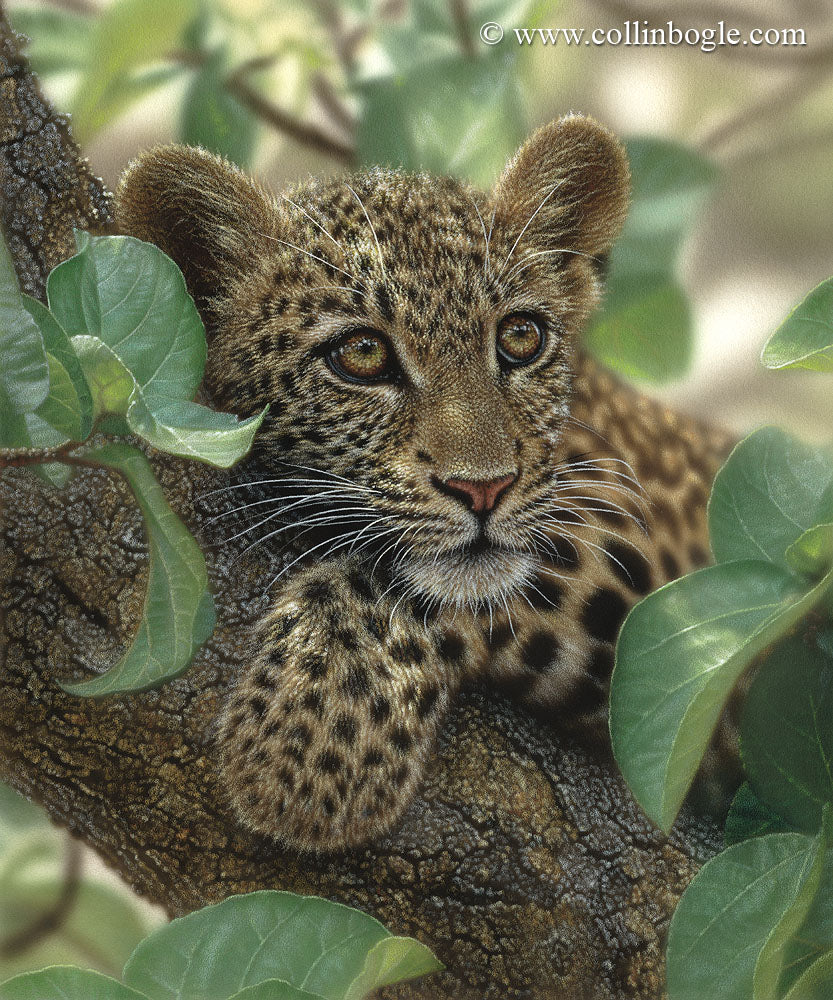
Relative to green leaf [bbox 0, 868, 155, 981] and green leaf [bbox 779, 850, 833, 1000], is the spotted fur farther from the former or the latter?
green leaf [bbox 779, 850, 833, 1000]

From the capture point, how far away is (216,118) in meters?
1.08

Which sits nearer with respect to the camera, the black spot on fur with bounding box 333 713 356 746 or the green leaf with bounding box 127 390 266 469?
the green leaf with bounding box 127 390 266 469

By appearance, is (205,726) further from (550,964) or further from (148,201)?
(148,201)

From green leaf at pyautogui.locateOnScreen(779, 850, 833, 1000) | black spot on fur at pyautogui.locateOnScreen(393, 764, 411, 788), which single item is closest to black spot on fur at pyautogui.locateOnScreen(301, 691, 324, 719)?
black spot on fur at pyautogui.locateOnScreen(393, 764, 411, 788)

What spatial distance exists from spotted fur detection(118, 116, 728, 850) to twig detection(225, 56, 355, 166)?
0.12ft

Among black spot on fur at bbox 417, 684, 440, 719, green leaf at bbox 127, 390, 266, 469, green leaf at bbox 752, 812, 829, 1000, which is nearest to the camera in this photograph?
green leaf at bbox 127, 390, 266, 469

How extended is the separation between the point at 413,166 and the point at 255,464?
37 centimetres

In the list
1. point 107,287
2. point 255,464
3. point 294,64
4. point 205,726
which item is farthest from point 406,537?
point 294,64

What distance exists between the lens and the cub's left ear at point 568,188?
112cm

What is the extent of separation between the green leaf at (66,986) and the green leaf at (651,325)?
841 millimetres

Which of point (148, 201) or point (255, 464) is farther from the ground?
point (148, 201)

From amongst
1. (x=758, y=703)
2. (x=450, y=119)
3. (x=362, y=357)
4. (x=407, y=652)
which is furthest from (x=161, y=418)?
(x=758, y=703)

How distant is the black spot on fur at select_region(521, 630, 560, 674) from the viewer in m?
1.14

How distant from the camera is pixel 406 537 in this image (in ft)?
3.60
